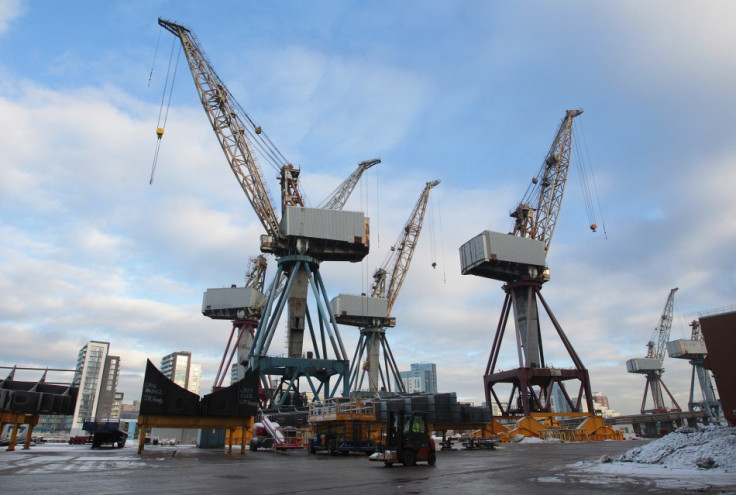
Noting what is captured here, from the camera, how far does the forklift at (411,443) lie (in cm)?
1884

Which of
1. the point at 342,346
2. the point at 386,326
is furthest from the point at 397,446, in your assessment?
the point at 386,326

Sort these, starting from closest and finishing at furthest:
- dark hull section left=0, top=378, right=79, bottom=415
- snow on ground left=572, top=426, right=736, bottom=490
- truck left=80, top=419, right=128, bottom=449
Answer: snow on ground left=572, top=426, right=736, bottom=490 < dark hull section left=0, top=378, right=79, bottom=415 < truck left=80, top=419, right=128, bottom=449

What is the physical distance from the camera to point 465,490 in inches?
445

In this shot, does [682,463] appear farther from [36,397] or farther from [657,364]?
[657,364]

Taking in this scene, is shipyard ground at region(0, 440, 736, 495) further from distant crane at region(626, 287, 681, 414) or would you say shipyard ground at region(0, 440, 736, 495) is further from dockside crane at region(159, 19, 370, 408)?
distant crane at region(626, 287, 681, 414)

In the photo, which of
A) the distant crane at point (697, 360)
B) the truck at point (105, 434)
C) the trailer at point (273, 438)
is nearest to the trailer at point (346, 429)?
the trailer at point (273, 438)

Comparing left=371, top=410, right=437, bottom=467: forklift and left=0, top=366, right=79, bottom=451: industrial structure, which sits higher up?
left=0, top=366, right=79, bottom=451: industrial structure

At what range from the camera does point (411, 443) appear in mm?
19188

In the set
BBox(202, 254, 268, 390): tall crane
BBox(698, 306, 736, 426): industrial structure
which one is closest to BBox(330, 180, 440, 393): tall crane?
BBox(202, 254, 268, 390): tall crane

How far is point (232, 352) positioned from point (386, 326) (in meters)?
30.4

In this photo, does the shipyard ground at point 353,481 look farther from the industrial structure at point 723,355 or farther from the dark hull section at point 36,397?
the dark hull section at point 36,397

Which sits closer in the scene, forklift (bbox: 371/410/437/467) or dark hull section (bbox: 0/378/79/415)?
forklift (bbox: 371/410/437/467)

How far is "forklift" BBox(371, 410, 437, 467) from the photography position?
1884 centimetres

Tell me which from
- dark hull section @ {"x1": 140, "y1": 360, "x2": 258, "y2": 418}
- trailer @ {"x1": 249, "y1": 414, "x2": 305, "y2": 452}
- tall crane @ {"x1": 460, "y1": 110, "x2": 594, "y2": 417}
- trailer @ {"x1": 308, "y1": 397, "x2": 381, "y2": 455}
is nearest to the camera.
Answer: dark hull section @ {"x1": 140, "y1": 360, "x2": 258, "y2": 418}
